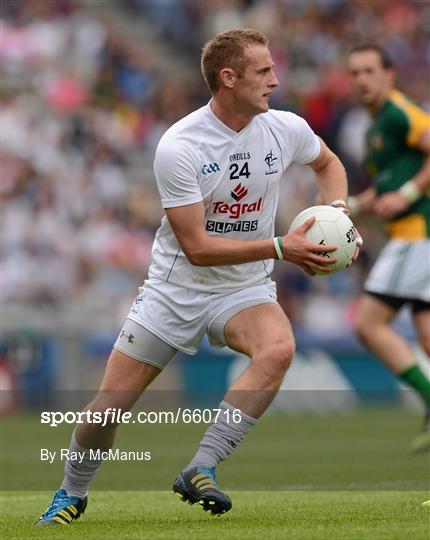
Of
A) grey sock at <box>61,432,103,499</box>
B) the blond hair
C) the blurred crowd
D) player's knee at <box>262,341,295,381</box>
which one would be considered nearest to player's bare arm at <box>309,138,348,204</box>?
the blond hair

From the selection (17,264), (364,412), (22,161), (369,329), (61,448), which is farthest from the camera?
(22,161)

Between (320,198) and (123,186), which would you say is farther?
(123,186)

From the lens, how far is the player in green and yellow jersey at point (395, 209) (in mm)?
10414

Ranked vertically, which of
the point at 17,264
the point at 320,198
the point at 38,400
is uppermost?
the point at 320,198

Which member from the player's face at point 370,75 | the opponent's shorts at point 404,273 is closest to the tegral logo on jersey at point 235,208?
the opponent's shorts at point 404,273

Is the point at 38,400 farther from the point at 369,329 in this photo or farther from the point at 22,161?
the point at 369,329

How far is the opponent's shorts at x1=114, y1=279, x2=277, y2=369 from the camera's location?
6.79 m

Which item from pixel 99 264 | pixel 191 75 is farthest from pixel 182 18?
pixel 99 264

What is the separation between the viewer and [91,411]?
22.3 ft

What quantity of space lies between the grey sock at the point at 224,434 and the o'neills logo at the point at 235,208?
97 centimetres

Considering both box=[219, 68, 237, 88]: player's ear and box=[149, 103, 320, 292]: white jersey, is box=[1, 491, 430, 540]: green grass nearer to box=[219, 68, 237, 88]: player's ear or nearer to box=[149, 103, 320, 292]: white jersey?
box=[149, 103, 320, 292]: white jersey

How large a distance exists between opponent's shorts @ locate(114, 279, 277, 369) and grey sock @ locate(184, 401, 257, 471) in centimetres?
45

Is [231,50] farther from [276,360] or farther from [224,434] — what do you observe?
[224,434]

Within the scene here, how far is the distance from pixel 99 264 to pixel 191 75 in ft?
19.7
